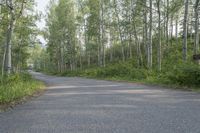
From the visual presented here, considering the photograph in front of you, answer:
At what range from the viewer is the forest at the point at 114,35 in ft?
72.1

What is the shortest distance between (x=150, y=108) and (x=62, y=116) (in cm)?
275

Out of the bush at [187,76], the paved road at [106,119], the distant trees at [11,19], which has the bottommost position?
the paved road at [106,119]

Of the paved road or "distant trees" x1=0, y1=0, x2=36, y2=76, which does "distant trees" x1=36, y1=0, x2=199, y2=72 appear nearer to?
"distant trees" x1=0, y1=0, x2=36, y2=76

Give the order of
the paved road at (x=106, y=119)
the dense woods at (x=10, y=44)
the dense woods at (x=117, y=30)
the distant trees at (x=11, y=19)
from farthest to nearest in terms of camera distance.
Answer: the dense woods at (x=117, y=30) < the distant trees at (x=11, y=19) < the dense woods at (x=10, y=44) < the paved road at (x=106, y=119)

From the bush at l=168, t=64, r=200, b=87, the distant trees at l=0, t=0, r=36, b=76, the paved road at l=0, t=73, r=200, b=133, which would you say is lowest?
the paved road at l=0, t=73, r=200, b=133

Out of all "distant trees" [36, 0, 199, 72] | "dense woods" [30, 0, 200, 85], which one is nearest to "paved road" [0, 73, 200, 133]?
"dense woods" [30, 0, 200, 85]

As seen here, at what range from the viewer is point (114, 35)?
6356cm

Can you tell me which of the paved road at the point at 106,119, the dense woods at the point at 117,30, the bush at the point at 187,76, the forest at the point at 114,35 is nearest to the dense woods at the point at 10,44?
the forest at the point at 114,35

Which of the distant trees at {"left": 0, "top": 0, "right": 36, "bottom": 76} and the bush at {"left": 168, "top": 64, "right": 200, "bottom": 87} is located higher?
the distant trees at {"left": 0, "top": 0, "right": 36, "bottom": 76}

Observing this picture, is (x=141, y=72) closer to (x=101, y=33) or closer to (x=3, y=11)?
(x=3, y=11)

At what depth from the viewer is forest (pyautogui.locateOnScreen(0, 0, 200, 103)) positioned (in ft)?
72.1

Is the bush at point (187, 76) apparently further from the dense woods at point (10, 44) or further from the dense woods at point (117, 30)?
the dense woods at point (117, 30)

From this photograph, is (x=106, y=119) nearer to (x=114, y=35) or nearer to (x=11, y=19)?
(x=11, y=19)

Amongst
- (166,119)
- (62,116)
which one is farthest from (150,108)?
(62,116)
